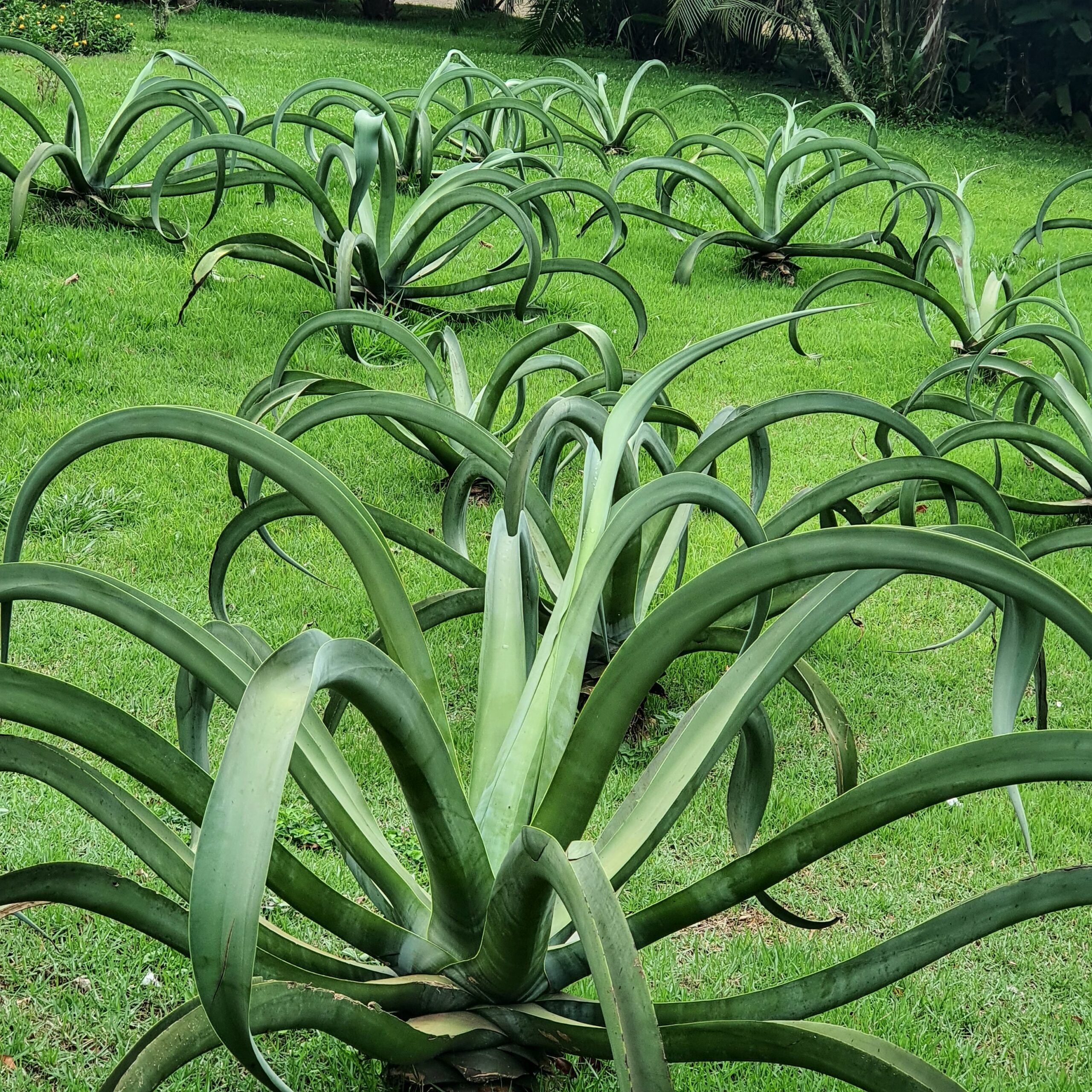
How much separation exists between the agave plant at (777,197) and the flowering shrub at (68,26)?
5.32m

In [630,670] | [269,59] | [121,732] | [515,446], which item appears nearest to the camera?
[121,732]

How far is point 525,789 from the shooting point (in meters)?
1.38

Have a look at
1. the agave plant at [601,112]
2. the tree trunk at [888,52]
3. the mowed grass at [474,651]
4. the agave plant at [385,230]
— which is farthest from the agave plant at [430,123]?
the tree trunk at [888,52]

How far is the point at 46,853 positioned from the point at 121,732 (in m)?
0.83

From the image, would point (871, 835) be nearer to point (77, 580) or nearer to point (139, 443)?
point (77, 580)

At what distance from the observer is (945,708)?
251cm

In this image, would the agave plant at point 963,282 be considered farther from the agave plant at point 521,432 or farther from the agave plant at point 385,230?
the agave plant at point 521,432

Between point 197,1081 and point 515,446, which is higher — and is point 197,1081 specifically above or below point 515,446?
below

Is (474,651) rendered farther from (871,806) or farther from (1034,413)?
(1034,413)

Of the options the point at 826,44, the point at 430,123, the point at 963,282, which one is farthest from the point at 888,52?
the point at 963,282

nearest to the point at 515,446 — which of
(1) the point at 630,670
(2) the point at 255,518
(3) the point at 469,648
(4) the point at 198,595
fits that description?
(1) the point at 630,670

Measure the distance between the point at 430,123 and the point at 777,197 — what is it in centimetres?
166

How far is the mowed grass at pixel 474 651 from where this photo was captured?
5.19ft

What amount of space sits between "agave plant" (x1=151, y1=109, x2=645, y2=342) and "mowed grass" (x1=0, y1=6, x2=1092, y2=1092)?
24 cm
